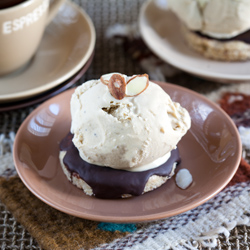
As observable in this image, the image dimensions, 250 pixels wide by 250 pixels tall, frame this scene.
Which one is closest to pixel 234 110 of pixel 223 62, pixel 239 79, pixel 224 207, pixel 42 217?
pixel 239 79

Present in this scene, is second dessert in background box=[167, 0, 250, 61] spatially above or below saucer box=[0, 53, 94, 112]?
above

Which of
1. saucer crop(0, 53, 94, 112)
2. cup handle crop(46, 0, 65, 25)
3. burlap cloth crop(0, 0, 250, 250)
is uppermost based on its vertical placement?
cup handle crop(46, 0, 65, 25)

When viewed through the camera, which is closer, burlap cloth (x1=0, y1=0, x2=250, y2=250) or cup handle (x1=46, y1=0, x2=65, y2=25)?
burlap cloth (x1=0, y1=0, x2=250, y2=250)

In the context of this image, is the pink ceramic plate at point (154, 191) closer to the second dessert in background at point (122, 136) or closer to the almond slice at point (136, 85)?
A: the second dessert in background at point (122, 136)

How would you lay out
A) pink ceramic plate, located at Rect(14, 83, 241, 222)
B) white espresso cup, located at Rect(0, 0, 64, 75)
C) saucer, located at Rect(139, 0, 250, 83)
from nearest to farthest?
pink ceramic plate, located at Rect(14, 83, 241, 222) → white espresso cup, located at Rect(0, 0, 64, 75) → saucer, located at Rect(139, 0, 250, 83)

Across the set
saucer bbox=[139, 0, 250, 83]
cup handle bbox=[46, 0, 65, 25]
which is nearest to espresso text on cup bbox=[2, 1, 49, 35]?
cup handle bbox=[46, 0, 65, 25]

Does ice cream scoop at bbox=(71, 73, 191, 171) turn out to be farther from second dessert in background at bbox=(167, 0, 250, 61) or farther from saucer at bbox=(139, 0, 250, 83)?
second dessert in background at bbox=(167, 0, 250, 61)

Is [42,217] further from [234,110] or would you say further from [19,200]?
[234,110]

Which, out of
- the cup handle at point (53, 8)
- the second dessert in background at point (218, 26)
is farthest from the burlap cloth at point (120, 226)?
the cup handle at point (53, 8)
